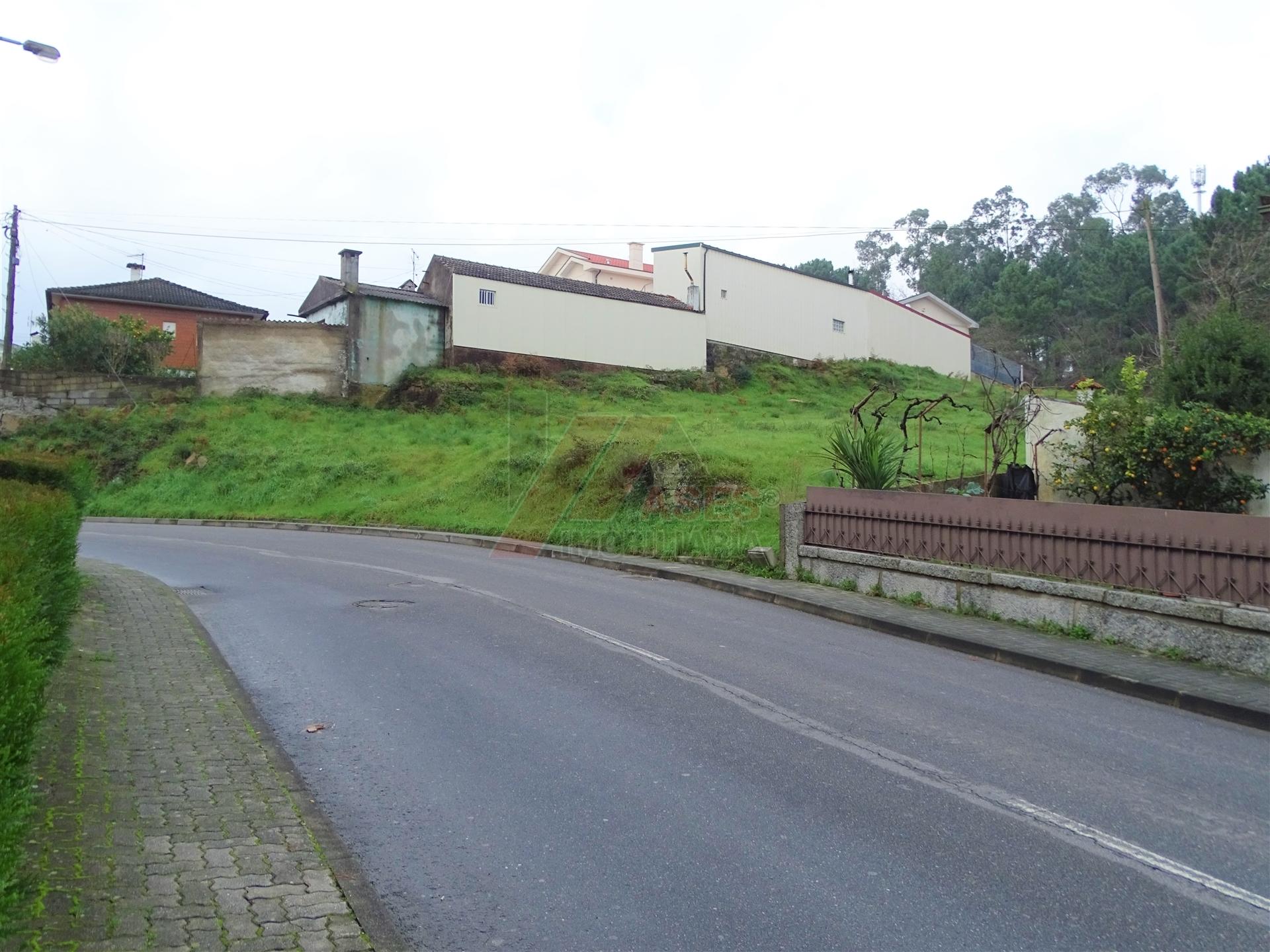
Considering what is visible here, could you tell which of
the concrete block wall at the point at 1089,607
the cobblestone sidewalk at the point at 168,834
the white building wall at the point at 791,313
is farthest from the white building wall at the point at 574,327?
the cobblestone sidewalk at the point at 168,834

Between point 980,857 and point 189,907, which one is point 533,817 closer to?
point 189,907

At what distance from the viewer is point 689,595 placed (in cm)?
1397

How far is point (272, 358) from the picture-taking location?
120ft

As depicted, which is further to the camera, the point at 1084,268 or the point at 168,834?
the point at 1084,268

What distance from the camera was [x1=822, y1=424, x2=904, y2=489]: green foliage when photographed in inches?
567

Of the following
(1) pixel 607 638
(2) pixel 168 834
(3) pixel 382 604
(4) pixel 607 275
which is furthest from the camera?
(4) pixel 607 275

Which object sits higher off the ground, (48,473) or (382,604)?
(48,473)

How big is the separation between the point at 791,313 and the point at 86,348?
3077 cm

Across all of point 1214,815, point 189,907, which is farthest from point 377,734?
point 1214,815

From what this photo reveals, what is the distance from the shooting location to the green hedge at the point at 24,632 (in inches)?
132

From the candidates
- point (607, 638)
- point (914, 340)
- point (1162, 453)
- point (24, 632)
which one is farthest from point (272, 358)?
point (24, 632)

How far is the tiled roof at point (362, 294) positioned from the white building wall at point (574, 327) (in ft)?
4.41

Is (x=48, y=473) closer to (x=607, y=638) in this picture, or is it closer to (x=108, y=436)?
(x=607, y=638)

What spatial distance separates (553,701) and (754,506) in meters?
11.2
